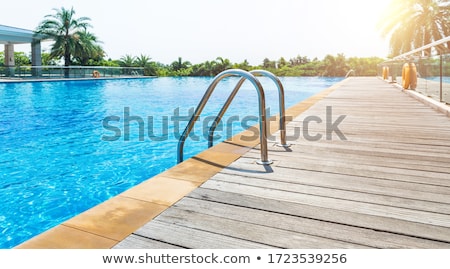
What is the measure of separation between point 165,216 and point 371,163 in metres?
1.67

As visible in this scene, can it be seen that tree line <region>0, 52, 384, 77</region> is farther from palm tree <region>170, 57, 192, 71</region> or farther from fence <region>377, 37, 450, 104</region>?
fence <region>377, 37, 450, 104</region>

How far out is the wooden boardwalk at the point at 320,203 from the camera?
1.51 m

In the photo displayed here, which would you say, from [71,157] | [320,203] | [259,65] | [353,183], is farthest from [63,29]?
[320,203]

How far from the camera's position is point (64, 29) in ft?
93.7

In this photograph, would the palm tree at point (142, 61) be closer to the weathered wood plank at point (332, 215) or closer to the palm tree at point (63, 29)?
the palm tree at point (63, 29)

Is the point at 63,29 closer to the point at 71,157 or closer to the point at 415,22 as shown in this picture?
the point at 415,22

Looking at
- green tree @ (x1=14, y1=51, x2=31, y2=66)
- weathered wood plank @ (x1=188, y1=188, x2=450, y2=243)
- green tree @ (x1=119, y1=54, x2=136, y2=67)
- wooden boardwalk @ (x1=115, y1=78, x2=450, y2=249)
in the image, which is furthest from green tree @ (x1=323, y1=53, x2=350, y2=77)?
weathered wood plank @ (x1=188, y1=188, x2=450, y2=243)

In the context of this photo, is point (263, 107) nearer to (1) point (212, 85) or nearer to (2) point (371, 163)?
Answer: (1) point (212, 85)

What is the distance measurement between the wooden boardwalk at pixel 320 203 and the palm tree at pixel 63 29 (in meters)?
29.6

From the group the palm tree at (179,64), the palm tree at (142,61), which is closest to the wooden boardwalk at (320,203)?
the palm tree at (142,61)

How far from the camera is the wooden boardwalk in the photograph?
1515 millimetres
